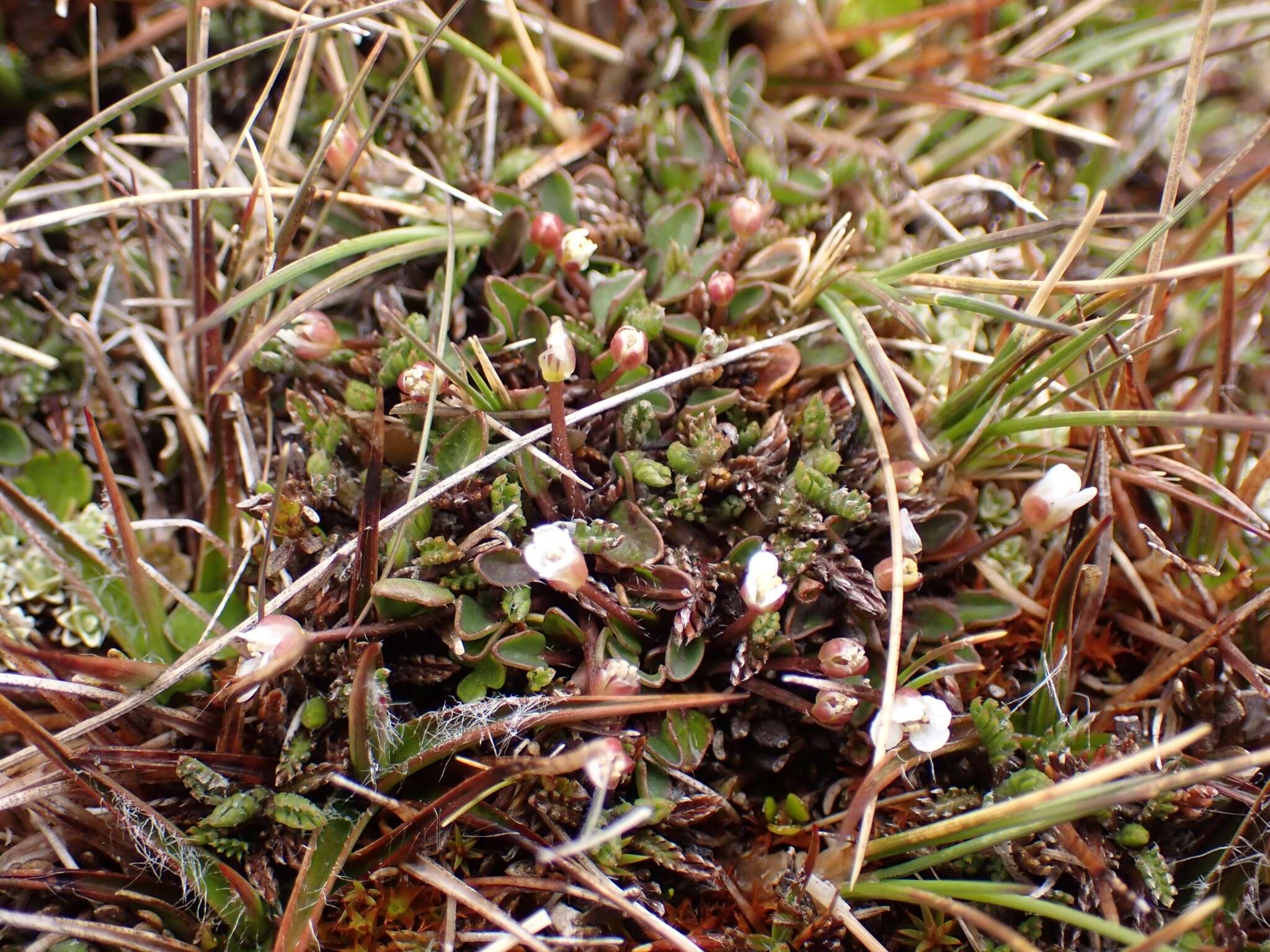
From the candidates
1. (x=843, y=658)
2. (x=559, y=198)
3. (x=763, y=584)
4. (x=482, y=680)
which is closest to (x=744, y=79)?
(x=559, y=198)

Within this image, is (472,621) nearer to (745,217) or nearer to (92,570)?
(92,570)

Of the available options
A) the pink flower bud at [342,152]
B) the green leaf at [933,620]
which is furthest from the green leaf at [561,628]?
the pink flower bud at [342,152]

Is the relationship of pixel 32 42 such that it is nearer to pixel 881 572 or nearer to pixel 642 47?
pixel 642 47

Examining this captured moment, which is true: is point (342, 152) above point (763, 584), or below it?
above

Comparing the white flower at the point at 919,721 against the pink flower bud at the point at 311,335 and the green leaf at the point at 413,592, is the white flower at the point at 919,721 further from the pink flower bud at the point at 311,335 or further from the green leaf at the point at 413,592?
the pink flower bud at the point at 311,335

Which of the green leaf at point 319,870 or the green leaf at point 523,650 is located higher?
the green leaf at point 523,650

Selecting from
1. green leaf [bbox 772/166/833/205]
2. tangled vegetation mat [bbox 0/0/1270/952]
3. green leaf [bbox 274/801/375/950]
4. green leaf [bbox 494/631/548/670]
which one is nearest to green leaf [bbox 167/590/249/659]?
tangled vegetation mat [bbox 0/0/1270/952]
